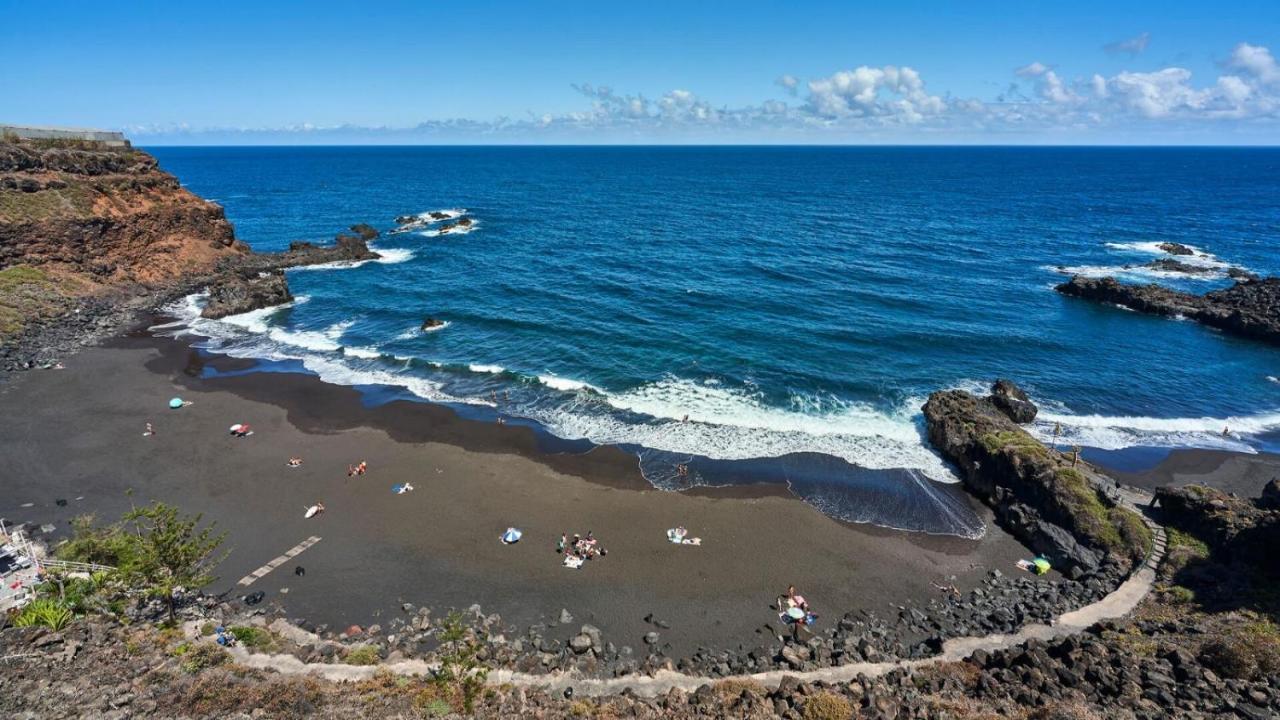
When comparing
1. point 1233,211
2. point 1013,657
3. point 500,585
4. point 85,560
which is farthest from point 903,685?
point 1233,211

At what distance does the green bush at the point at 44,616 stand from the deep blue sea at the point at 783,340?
1107 inches

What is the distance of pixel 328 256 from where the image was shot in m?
95.8

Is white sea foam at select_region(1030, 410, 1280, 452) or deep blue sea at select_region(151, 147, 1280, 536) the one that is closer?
white sea foam at select_region(1030, 410, 1280, 452)

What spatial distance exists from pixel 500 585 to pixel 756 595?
13436 mm

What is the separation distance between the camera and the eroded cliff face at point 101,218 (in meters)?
69.4

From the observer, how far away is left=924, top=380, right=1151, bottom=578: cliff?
33.5m

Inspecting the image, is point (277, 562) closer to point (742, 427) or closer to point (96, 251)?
point (742, 427)

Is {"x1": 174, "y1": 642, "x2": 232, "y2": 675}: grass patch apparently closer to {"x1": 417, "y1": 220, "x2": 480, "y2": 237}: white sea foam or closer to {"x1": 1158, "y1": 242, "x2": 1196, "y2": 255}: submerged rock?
{"x1": 417, "y1": 220, "x2": 480, "y2": 237}: white sea foam

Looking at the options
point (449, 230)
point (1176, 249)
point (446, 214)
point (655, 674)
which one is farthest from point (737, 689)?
point (446, 214)

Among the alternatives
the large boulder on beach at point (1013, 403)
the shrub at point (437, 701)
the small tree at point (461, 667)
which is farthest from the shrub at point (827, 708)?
the large boulder on beach at point (1013, 403)

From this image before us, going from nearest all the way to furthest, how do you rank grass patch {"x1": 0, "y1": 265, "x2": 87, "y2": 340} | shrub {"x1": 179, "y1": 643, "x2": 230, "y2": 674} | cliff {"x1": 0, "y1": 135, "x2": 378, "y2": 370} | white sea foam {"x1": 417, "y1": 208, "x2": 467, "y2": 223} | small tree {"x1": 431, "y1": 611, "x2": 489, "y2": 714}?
small tree {"x1": 431, "y1": 611, "x2": 489, "y2": 714} → shrub {"x1": 179, "y1": 643, "x2": 230, "y2": 674} → grass patch {"x1": 0, "y1": 265, "x2": 87, "y2": 340} → cliff {"x1": 0, "y1": 135, "x2": 378, "y2": 370} → white sea foam {"x1": 417, "y1": 208, "x2": 467, "y2": 223}

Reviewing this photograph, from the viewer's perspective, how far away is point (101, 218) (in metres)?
73.9

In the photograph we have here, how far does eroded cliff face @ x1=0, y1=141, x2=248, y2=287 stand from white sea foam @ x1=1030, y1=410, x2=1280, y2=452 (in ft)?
340

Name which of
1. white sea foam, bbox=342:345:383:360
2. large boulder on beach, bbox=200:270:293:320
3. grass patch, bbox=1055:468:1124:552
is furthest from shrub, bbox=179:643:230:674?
large boulder on beach, bbox=200:270:293:320
